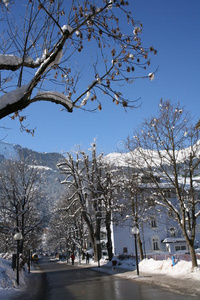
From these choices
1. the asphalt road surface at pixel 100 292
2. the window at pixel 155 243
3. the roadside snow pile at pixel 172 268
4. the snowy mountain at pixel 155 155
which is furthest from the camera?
the window at pixel 155 243

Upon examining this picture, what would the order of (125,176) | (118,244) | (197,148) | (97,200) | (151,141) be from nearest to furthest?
(197,148) → (151,141) → (125,176) → (97,200) → (118,244)

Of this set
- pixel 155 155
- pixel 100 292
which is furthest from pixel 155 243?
pixel 100 292

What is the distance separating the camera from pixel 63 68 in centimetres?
636

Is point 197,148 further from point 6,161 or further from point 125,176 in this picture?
point 6,161

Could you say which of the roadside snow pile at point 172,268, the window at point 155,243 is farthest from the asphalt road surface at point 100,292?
the window at point 155,243

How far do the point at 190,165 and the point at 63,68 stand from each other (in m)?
11.8

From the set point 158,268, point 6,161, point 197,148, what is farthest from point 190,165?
point 6,161

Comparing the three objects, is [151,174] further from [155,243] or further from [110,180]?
[155,243]

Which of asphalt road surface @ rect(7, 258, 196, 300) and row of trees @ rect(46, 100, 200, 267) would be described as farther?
row of trees @ rect(46, 100, 200, 267)

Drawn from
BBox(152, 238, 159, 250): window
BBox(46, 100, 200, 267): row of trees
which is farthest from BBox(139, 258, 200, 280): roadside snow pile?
BBox(152, 238, 159, 250): window

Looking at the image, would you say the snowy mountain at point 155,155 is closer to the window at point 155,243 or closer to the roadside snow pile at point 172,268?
the roadside snow pile at point 172,268

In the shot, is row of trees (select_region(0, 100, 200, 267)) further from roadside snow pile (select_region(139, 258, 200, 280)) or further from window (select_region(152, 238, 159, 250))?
window (select_region(152, 238, 159, 250))

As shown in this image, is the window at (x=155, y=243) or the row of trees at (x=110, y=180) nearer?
the row of trees at (x=110, y=180)

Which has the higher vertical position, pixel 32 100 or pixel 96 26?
pixel 96 26
